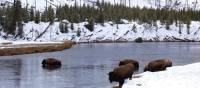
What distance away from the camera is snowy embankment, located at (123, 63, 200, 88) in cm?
4107

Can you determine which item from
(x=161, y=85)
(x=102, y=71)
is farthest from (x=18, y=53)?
(x=161, y=85)

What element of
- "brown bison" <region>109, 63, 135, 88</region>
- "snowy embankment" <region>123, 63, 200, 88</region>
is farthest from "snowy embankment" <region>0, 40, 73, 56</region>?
"brown bison" <region>109, 63, 135, 88</region>

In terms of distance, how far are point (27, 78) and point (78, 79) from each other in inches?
221

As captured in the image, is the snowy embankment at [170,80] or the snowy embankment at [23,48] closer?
the snowy embankment at [170,80]

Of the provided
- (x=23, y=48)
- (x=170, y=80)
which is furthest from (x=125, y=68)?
(x=23, y=48)

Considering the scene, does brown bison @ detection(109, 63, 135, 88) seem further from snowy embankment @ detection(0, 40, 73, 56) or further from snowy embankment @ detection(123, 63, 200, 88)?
snowy embankment @ detection(0, 40, 73, 56)

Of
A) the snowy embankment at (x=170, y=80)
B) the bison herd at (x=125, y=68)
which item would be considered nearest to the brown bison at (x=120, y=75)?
the bison herd at (x=125, y=68)

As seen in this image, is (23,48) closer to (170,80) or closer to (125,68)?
(125,68)

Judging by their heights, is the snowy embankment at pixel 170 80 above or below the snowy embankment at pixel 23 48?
above

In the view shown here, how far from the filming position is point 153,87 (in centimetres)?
4084

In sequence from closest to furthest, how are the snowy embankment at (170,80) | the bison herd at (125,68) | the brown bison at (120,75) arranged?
the snowy embankment at (170,80) < the brown bison at (120,75) < the bison herd at (125,68)

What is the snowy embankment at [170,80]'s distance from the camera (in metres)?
41.1

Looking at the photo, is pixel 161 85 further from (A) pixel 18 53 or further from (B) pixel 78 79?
(A) pixel 18 53

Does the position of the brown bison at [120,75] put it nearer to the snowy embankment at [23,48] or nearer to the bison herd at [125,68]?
the bison herd at [125,68]
